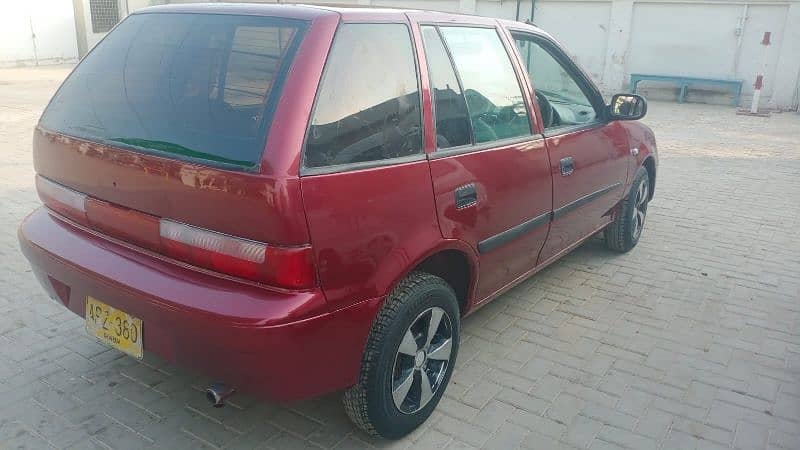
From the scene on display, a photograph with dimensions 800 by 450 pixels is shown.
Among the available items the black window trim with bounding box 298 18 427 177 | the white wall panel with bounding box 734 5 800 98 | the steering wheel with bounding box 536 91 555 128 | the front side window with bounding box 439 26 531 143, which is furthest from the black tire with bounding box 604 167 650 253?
the white wall panel with bounding box 734 5 800 98

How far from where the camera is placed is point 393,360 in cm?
257

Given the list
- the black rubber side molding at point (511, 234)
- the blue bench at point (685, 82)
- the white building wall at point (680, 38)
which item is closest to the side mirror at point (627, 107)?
the black rubber side molding at point (511, 234)

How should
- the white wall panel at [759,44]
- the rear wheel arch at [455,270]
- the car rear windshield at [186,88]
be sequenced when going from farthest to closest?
the white wall panel at [759,44] → the rear wheel arch at [455,270] → the car rear windshield at [186,88]

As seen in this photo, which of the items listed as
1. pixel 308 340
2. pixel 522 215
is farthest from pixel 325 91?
pixel 522 215

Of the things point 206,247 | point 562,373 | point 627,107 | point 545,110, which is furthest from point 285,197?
point 627,107

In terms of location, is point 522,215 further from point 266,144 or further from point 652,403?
point 266,144

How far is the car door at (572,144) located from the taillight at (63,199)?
2396mm

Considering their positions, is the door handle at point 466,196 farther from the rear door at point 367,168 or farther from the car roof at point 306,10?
the car roof at point 306,10

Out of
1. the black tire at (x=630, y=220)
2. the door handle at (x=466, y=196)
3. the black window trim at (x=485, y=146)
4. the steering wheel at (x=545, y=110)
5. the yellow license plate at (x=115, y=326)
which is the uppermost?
the steering wheel at (x=545, y=110)

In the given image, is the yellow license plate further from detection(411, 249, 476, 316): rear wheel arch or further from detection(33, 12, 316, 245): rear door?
detection(411, 249, 476, 316): rear wheel arch

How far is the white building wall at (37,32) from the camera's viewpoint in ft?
60.8

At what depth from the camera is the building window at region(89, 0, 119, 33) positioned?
2141 centimetres

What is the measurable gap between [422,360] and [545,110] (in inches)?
68.3

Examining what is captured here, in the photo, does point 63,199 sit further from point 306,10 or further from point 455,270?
point 455,270
